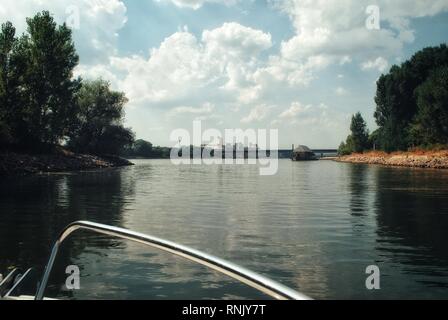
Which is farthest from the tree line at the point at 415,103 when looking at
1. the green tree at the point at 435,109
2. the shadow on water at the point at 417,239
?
the shadow on water at the point at 417,239

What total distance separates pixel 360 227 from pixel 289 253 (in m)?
5.53

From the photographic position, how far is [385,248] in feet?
43.3

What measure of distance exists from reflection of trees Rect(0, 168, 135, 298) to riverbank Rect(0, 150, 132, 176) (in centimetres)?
2239

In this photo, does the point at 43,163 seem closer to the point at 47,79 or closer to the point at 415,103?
the point at 47,79

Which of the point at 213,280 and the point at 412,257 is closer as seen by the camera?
the point at 213,280

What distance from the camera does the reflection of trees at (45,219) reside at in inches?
475

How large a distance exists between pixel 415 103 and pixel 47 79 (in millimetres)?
80619

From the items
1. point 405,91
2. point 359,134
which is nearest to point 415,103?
point 405,91

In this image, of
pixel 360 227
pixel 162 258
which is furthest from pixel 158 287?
pixel 360 227

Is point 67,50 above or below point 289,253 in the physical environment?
above

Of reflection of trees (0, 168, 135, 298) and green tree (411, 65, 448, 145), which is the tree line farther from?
reflection of trees (0, 168, 135, 298)

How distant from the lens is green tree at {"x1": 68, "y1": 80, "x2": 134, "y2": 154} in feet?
299

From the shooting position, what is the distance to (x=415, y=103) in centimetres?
10319
